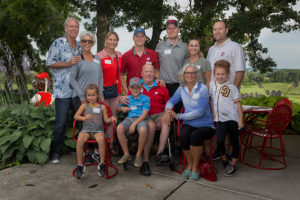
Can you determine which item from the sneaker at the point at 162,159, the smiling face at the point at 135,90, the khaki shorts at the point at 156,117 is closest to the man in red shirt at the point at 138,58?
the smiling face at the point at 135,90

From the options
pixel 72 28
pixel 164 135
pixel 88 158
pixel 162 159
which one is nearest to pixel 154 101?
pixel 164 135

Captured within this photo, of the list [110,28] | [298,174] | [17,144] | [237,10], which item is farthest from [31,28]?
[298,174]

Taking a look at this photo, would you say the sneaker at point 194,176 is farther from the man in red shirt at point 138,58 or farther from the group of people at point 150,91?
the man in red shirt at point 138,58

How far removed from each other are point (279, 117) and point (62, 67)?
3.43m

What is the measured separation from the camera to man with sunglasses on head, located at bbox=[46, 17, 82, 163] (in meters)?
4.04

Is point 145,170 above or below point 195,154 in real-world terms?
below

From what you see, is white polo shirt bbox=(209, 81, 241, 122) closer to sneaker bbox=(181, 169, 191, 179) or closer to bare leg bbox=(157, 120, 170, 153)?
bare leg bbox=(157, 120, 170, 153)

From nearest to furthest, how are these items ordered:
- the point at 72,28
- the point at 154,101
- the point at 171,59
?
1. the point at 72,28
2. the point at 154,101
3. the point at 171,59

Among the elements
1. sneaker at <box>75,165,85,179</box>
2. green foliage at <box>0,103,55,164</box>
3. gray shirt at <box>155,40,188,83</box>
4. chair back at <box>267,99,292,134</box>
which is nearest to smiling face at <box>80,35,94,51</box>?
gray shirt at <box>155,40,188,83</box>

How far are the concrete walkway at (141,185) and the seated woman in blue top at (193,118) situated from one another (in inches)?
12.5

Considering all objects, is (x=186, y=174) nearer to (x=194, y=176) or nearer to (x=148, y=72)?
(x=194, y=176)

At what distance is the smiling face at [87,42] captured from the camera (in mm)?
3905

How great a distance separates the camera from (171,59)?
13.9ft

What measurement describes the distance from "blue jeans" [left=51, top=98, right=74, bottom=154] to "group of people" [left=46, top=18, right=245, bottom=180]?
0.05 ft
